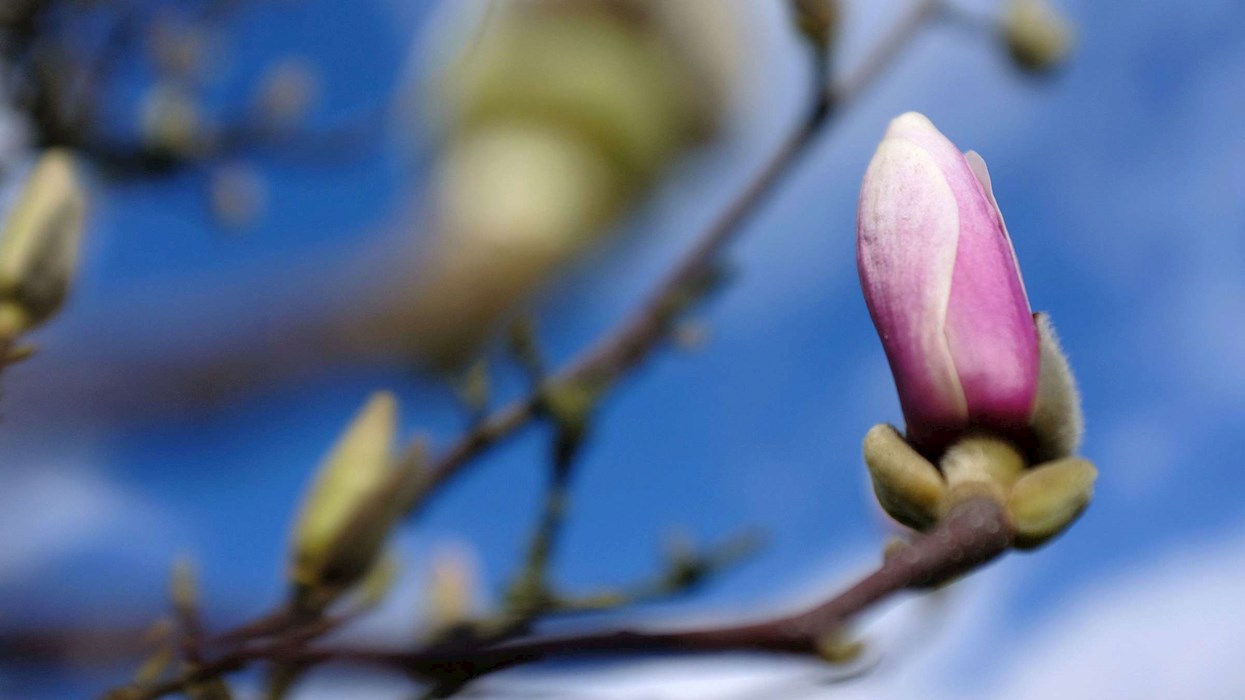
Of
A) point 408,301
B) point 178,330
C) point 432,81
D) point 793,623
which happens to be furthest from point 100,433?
point 793,623

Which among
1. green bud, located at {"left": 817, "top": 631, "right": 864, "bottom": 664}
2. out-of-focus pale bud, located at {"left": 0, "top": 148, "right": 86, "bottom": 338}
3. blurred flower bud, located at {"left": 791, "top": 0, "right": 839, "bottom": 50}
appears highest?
blurred flower bud, located at {"left": 791, "top": 0, "right": 839, "bottom": 50}

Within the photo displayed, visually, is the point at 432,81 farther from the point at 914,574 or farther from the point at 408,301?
the point at 914,574

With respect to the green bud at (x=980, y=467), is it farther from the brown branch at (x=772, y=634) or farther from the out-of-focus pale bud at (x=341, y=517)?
the out-of-focus pale bud at (x=341, y=517)

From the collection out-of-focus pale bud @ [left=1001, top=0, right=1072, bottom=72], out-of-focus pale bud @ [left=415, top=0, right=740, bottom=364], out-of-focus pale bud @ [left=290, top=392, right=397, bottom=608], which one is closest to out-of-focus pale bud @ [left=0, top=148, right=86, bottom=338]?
out-of-focus pale bud @ [left=290, top=392, right=397, bottom=608]

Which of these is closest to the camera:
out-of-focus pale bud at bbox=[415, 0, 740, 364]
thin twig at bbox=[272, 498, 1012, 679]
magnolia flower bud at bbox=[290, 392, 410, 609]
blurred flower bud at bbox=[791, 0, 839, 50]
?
thin twig at bbox=[272, 498, 1012, 679]

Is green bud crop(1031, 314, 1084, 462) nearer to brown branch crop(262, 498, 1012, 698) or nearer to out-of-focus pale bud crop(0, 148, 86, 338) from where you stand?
brown branch crop(262, 498, 1012, 698)

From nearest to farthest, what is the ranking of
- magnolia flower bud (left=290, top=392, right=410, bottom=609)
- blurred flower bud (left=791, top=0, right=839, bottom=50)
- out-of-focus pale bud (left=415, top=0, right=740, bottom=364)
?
magnolia flower bud (left=290, top=392, right=410, bottom=609) < blurred flower bud (left=791, top=0, right=839, bottom=50) < out-of-focus pale bud (left=415, top=0, right=740, bottom=364)

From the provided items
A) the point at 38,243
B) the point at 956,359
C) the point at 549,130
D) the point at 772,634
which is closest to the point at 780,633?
the point at 772,634
